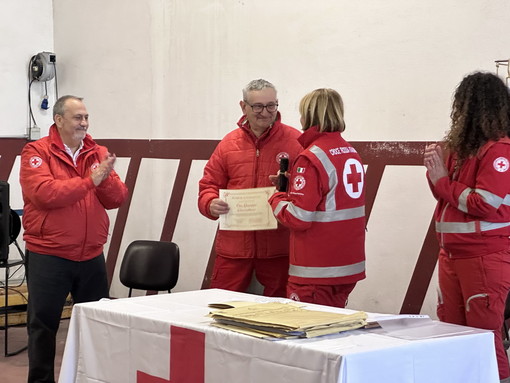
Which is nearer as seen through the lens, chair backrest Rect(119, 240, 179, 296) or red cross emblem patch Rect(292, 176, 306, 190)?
red cross emblem patch Rect(292, 176, 306, 190)

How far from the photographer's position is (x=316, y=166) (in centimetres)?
373

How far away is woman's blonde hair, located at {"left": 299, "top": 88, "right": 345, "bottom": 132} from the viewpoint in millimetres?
3836

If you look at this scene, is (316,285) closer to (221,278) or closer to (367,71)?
(221,278)

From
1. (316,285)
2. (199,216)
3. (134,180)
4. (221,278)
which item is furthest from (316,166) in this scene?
(134,180)

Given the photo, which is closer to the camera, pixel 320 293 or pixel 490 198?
pixel 490 198

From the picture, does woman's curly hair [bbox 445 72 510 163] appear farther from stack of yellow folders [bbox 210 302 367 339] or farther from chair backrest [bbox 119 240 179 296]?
chair backrest [bbox 119 240 179 296]

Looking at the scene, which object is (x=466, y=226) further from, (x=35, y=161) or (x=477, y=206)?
(x=35, y=161)

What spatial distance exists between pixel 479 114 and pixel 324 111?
2.32 ft

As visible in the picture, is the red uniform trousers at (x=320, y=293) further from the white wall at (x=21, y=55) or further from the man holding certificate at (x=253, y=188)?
the white wall at (x=21, y=55)

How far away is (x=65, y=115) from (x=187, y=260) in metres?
2.37

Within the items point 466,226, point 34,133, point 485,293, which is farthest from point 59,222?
point 34,133

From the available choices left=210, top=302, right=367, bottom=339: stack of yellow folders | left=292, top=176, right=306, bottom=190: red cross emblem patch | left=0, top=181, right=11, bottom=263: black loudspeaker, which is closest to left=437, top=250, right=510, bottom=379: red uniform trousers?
left=292, top=176, right=306, bottom=190: red cross emblem patch

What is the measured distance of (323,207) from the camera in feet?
12.4

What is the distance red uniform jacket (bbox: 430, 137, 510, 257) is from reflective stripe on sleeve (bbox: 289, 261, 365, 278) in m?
A: 0.46
